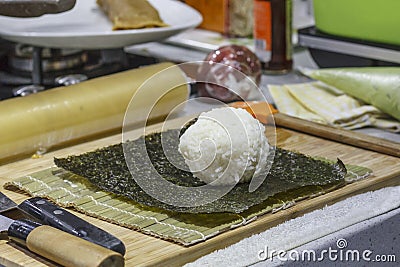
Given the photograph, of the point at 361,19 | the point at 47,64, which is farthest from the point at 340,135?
the point at 47,64

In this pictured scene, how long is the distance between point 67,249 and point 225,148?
0.24 meters

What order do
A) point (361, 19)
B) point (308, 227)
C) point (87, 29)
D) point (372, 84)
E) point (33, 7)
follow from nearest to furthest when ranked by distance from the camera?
point (308, 227), point (33, 7), point (372, 84), point (361, 19), point (87, 29)

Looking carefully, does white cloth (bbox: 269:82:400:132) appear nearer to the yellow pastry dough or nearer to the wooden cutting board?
the wooden cutting board

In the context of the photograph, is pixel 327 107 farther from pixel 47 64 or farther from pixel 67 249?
pixel 67 249

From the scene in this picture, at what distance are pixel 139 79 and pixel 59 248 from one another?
532 mm

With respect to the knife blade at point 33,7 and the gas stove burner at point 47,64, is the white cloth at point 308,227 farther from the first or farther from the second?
the gas stove burner at point 47,64

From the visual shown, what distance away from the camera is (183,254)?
84cm

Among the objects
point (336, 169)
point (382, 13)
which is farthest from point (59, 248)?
point (382, 13)

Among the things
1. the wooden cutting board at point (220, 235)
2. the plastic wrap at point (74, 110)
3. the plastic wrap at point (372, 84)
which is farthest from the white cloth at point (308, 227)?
the plastic wrap at point (74, 110)

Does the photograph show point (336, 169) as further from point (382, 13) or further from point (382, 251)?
point (382, 13)

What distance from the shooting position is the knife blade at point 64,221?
818mm

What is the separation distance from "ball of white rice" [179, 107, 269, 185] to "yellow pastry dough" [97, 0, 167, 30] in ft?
1.81

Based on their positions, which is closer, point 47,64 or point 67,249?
point 67,249

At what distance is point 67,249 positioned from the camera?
0.79 metres
